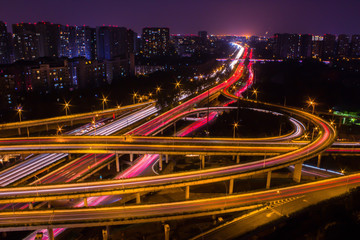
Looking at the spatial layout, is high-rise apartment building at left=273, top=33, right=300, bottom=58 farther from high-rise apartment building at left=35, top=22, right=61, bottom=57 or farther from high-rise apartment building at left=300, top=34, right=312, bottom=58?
high-rise apartment building at left=35, top=22, right=61, bottom=57

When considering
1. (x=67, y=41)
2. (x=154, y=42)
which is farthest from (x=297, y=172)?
(x=154, y=42)

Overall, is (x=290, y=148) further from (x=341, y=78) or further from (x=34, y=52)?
(x=34, y=52)

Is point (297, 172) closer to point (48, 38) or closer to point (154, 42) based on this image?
point (48, 38)

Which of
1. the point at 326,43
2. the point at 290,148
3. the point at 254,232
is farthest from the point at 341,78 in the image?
the point at 254,232

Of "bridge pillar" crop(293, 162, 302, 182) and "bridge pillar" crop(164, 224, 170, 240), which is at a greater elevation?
"bridge pillar" crop(293, 162, 302, 182)

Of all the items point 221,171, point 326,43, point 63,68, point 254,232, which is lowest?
point 254,232

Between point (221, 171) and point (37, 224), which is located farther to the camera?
point (221, 171)

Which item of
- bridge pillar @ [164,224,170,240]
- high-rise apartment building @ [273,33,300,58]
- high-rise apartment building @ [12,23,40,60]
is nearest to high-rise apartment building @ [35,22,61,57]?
high-rise apartment building @ [12,23,40,60]

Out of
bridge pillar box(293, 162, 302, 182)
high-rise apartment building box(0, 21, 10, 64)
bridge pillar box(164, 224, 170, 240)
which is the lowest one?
bridge pillar box(164, 224, 170, 240)
